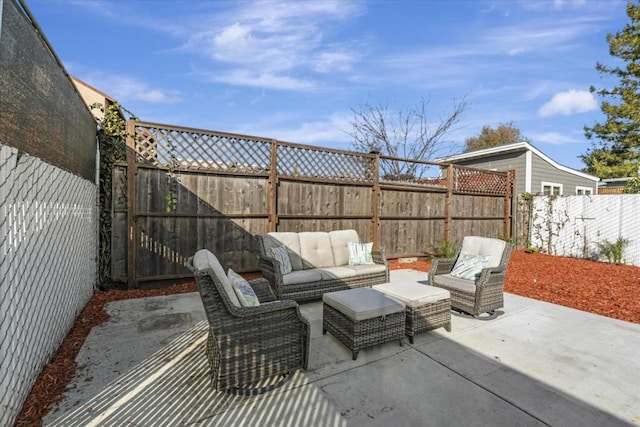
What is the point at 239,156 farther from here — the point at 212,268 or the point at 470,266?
the point at 470,266

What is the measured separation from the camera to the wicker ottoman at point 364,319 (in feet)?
8.29

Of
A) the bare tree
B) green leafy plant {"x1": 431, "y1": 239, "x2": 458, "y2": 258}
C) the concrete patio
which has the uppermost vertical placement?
the bare tree

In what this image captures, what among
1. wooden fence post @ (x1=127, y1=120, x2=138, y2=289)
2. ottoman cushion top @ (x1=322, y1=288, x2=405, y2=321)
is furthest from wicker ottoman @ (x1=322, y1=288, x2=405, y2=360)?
wooden fence post @ (x1=127, y1=120, x2=138, y2=289)

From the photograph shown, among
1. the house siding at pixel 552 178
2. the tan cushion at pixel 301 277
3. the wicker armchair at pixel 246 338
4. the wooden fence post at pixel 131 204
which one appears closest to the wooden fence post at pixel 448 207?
the tan cushion at pixel 301 277

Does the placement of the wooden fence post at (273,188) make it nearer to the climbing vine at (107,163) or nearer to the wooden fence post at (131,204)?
the wooden fence post at (131,204)

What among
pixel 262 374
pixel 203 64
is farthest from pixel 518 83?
pixel 262 374

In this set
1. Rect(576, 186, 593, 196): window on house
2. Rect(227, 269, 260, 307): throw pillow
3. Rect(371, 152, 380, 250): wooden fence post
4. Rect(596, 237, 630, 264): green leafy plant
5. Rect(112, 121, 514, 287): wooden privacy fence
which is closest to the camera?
Rect(227, 269, 260, 307): throw pillow

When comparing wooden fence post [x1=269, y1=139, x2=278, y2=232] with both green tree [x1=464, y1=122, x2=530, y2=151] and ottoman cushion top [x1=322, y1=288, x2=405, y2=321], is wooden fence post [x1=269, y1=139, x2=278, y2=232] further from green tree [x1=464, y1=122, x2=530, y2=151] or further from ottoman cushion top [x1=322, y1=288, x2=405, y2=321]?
green tree [x1=464, y1=122, x2=530, y2=151]

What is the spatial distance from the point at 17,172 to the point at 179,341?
189cm

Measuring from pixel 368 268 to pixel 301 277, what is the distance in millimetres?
1117

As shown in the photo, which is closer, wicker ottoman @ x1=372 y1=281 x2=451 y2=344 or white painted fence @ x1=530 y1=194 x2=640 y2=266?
wicker ottoman @ x1=372 y1=281 x2=451 y2=344

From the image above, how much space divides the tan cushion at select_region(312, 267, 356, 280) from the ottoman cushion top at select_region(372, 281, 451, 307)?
0.89 m

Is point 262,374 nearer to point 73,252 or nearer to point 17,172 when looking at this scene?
point 17,172

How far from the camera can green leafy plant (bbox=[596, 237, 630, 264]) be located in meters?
6.99
